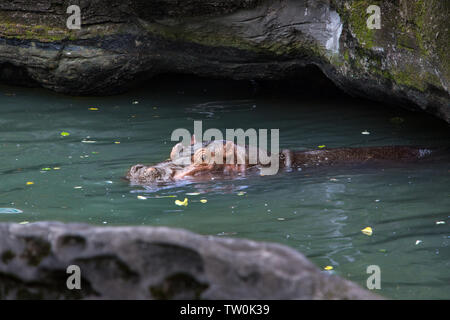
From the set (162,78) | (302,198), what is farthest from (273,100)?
(302,198)

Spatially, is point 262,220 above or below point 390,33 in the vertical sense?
below

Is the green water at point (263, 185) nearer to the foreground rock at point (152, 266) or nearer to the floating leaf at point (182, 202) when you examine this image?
the floating leaf at point (182, 202)

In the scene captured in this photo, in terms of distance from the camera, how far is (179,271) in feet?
7.63

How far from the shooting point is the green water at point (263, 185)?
5254 millimetres

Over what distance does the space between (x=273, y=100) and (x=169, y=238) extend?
930cm

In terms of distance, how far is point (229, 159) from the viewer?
24.2 ft

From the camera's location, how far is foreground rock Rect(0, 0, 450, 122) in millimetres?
8422

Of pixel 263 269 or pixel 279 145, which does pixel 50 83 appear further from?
pixel 263 269

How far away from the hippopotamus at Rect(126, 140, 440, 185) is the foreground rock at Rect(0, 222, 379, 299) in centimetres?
452

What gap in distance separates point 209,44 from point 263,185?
14.7 feet

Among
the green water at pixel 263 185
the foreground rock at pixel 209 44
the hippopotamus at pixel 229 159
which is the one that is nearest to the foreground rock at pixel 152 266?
the green water at pixel 263 185

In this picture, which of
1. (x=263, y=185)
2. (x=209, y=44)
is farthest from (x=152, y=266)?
(x=209, y=44)

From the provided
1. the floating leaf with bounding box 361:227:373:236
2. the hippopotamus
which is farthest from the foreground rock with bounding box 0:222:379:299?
the hippopotamus

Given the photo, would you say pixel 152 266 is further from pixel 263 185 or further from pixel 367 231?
pixel 263 185
